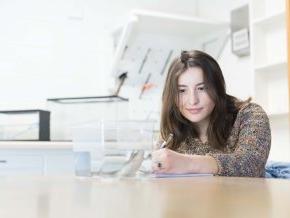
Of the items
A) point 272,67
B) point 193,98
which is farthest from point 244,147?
point 272,67

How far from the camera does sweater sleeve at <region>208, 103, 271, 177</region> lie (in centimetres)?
136

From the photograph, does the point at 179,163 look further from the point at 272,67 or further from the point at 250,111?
the point at 272,67

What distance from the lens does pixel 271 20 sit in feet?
9.29

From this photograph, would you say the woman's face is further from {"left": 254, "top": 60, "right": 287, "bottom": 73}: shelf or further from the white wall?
the white wall

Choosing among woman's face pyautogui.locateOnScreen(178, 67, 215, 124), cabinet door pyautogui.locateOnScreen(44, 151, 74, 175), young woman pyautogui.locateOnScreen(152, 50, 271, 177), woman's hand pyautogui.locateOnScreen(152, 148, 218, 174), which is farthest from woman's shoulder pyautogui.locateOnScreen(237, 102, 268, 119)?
cabinet door pyautogui.locateOnScreen(44, 151, 74, 175)

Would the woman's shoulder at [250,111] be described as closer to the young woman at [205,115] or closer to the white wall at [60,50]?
the young woman at [205,115]

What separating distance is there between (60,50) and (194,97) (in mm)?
1809

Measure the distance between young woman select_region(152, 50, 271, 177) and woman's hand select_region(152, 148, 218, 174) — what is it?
250mm

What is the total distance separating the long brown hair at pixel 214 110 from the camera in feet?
5.57

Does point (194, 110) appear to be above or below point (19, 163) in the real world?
above

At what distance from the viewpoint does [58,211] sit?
1.41 ft

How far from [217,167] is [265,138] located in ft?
1.02

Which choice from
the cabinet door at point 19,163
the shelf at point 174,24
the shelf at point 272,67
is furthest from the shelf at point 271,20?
the cabinet door at point 19,163

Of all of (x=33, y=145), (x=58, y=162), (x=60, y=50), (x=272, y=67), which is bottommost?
(x=58, y=162)
